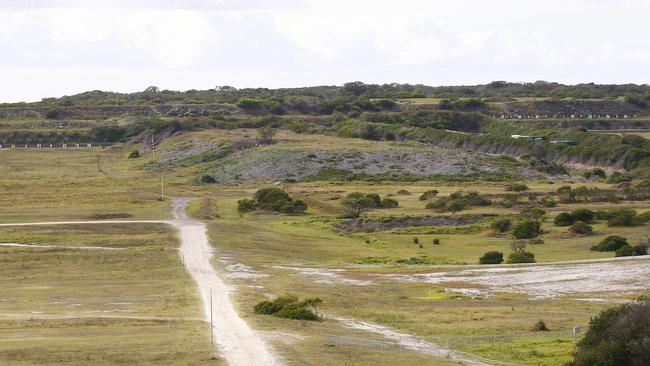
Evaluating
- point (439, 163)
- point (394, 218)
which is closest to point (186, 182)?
point (439, 163)

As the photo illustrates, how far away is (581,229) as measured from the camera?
250ft

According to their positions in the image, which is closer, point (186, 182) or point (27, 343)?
point (27, 343)

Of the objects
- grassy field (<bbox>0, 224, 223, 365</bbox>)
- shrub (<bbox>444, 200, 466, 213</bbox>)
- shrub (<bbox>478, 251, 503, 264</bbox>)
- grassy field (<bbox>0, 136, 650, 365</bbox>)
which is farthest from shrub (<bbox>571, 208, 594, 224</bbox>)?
grassy field (<bbox>0, 224, 223, 365</bbox>)

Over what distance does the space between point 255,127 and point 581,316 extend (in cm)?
13717

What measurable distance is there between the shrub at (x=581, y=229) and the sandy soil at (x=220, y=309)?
2552cm

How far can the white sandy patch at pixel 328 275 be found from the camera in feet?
189

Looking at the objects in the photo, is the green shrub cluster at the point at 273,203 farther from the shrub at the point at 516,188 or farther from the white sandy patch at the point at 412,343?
the white sandy patch at the point at 412,343

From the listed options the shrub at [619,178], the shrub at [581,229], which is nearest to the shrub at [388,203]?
the shrub at [581,229]

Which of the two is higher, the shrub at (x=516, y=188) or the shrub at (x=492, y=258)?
the shrub at (x=516, y=188)

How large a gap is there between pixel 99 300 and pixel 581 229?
38.5 m

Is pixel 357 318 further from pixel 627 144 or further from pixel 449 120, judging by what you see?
pixel 449 120

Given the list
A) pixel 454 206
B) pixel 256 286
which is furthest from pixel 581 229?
pixel 256 286

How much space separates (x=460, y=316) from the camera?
152 feet

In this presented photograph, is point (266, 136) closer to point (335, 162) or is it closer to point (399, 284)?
point (335, 162)
